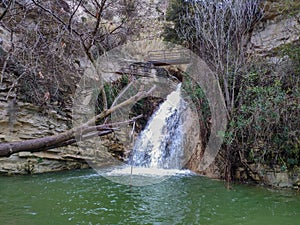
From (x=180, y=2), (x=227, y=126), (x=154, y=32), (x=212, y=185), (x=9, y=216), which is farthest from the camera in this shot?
(x=154, y=32)

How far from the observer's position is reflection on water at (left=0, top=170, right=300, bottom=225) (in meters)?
3.38

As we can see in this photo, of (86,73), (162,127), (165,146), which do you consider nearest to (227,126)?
(165,146)

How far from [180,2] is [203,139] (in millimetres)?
5238

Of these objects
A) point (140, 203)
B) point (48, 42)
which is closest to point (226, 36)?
point (48, 42)

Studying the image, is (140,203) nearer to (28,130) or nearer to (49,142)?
(49,142)

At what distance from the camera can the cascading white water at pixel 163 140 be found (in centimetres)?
765

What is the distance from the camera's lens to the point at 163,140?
8211mm

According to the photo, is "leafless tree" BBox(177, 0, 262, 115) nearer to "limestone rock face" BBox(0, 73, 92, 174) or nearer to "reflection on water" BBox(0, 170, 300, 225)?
"reflection on water" BBox(0, 170, 300, 225)

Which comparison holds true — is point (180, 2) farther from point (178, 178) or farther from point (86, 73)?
point (178, 178)

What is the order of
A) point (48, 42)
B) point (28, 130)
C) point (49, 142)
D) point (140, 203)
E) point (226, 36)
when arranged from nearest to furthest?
point (49, 142)
point (140, 203)
point (48, 42)
point (28, 130)
point (226, 36)

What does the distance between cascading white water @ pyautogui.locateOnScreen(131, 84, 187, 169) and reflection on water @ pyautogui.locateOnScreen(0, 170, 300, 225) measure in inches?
73.1

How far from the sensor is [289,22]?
7.39 meters

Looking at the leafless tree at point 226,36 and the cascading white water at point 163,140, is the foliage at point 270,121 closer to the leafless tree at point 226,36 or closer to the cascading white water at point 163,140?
the leafless tree at point 226,36

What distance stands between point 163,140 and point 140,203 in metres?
4.17
